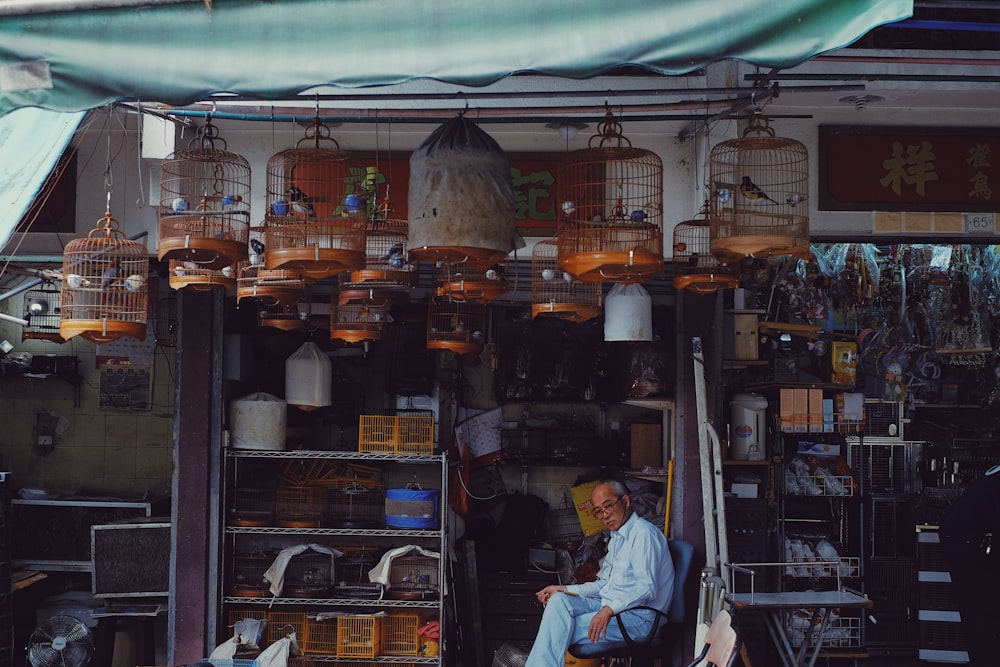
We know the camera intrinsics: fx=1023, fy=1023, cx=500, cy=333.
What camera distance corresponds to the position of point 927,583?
341 inches

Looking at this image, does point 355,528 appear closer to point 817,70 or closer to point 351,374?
point 351,374

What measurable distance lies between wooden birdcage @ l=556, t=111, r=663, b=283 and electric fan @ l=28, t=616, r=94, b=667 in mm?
5231

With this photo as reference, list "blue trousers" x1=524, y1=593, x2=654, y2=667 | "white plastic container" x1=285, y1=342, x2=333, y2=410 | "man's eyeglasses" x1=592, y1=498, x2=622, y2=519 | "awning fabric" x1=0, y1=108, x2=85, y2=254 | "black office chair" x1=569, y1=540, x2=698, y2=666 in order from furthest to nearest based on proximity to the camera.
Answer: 1. "white plastic container" x1=285, y1=342, x2=333, y2=410
2. "man's eyeglasses" x1=592, y1=498, x2=622, y2=519
3. "black office chair" x1=569, y1=540, x2=698, y2=666
4. "blue trousers" x1=524, y1=593, x2=654, y2=667
5. "awning fabric" x1=0, y1=108, x2=85, y2=254

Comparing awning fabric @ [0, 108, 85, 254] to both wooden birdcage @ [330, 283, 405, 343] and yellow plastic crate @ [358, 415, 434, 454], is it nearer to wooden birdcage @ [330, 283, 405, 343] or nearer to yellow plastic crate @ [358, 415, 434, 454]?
wooden birdcage @ [330, 283, 405, 343]

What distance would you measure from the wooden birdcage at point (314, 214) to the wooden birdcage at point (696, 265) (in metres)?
2.07

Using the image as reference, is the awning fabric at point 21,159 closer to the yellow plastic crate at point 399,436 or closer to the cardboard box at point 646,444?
the yellow plastic crate at point 399,436

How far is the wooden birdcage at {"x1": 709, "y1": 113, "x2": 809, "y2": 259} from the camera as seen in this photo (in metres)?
5.17

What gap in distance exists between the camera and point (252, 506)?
8422 millimetres

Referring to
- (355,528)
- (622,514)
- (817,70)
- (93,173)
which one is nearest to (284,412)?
(355,528)

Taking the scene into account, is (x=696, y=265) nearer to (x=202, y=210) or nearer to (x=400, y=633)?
(x=202, y=210)

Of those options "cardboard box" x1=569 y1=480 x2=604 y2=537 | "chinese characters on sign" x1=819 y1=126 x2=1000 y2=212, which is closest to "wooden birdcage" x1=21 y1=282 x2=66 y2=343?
"cardboard box" x1=569 y1=480 x2=604 y2=537

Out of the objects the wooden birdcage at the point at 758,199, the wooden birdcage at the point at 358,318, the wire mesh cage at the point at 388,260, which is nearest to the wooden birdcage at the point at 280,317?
the wooden birdcage at the point at 358,318

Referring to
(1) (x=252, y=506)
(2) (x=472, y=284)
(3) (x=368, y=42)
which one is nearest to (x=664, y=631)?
(2) (x=472, y=284)

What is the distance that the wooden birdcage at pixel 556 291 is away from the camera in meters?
6.87
